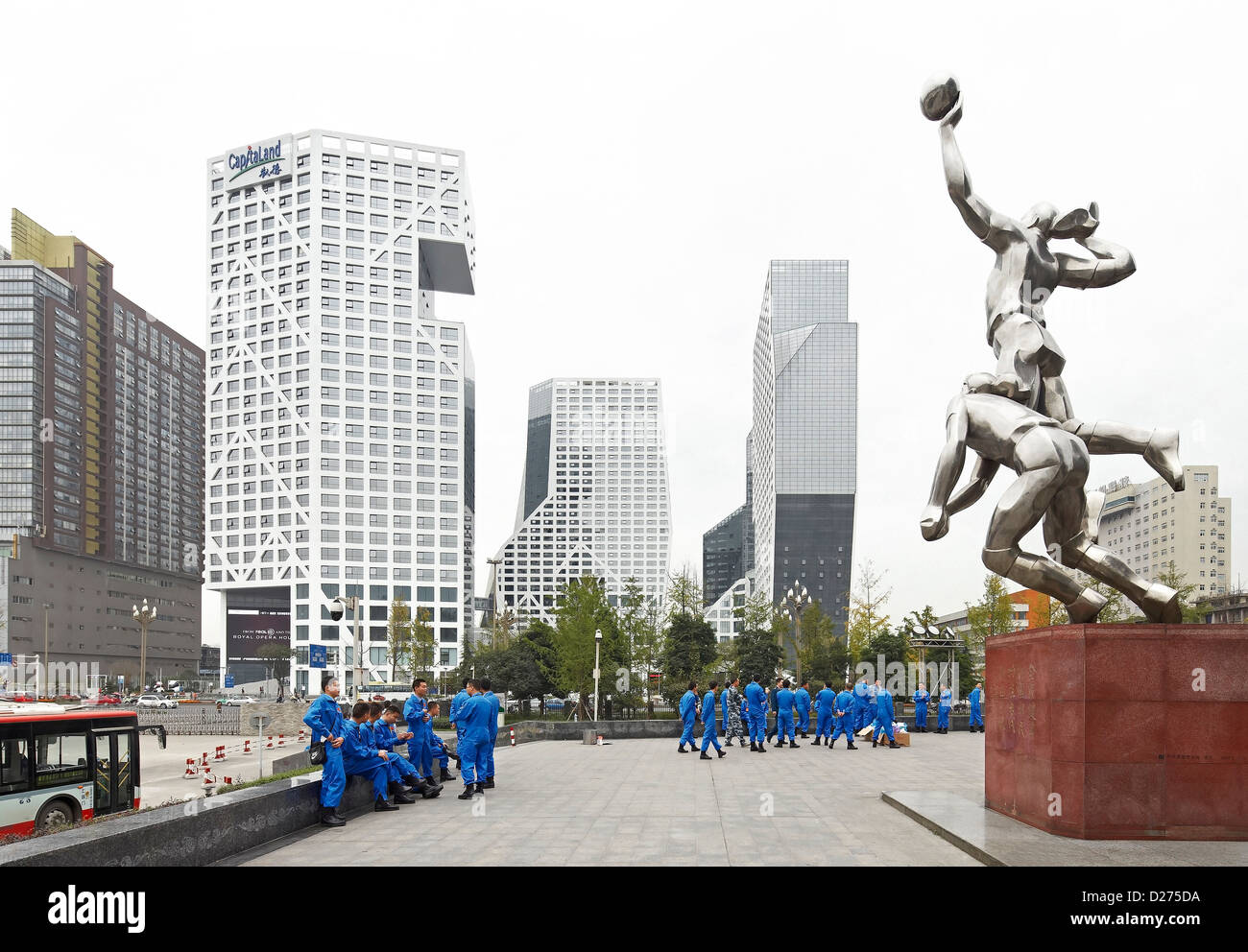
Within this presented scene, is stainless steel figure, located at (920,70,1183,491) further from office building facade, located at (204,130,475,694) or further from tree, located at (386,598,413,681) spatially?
office building facade, located at (204,130,475,694)

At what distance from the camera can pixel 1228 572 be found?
114750 mm

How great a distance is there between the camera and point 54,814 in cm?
1559

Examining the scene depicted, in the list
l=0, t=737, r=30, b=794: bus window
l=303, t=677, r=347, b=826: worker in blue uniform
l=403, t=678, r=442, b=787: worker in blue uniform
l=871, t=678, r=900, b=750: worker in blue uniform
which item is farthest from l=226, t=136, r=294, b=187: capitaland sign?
l=303, t=677, r=347, b=826: worker in blue uniform

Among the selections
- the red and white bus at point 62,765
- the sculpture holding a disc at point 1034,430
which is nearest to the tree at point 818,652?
the red and white bus at point 62,765

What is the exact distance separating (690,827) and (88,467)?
132 meters

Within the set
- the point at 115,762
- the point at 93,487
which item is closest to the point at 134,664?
the point at 93,487

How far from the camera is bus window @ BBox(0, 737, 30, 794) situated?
48.1ft

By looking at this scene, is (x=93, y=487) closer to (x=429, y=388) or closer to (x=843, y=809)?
(x=429, y=388)

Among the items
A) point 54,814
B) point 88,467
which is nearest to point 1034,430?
point 54,814

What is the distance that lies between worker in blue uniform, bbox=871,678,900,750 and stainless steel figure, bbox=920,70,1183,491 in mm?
13773

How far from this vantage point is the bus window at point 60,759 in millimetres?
15489

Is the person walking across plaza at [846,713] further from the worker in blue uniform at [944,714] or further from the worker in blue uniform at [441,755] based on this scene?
the worker in blue uniform at [441,755]

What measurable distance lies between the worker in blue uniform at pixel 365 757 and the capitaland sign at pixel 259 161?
10265cm

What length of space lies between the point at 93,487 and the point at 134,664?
2525 cm
